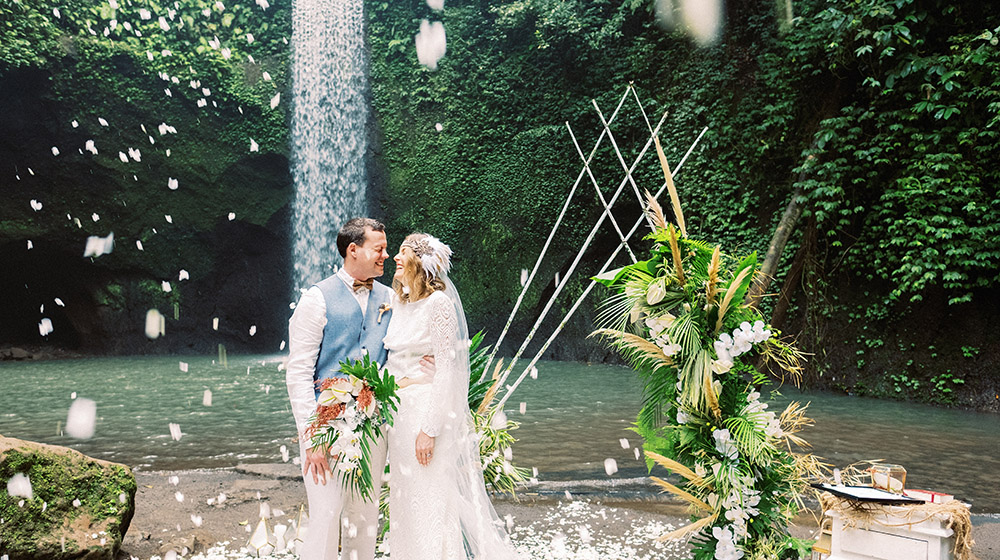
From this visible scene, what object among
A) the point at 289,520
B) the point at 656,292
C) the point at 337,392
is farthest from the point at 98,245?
the point at 656,292

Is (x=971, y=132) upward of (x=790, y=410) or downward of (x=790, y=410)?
upward

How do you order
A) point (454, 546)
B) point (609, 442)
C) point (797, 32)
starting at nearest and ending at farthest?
point (454, 546), point (609, 442), point (797, 32)

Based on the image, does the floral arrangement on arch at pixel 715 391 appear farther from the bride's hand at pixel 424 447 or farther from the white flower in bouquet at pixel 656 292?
the bride's hand at pixel 424 447

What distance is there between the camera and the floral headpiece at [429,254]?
9.79ft

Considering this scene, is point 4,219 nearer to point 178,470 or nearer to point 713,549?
point 178,470

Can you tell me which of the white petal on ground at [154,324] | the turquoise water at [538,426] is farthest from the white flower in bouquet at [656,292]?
the white petal on ground at [154,324]

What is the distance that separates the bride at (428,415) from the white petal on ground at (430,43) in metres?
15.4

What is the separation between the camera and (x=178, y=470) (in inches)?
221

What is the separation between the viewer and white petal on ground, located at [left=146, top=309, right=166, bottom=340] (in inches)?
695

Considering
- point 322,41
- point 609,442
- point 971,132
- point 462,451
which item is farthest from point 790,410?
point 322,41

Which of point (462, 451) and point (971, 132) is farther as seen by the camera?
point (971, 132)

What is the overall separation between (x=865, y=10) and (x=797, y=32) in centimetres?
154

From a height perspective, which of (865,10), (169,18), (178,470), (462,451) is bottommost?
(178,470)

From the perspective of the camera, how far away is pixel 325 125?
17953 millimetres
